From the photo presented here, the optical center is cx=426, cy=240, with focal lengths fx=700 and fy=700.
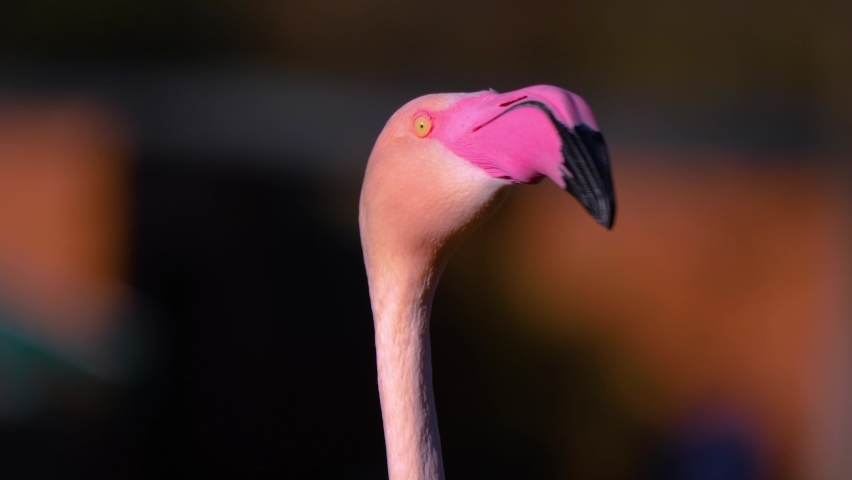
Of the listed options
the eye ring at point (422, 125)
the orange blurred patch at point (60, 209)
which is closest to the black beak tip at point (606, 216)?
the eye ring at point (422, 125)

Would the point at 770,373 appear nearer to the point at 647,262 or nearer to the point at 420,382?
the point at 647,262

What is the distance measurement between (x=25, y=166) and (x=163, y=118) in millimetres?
314

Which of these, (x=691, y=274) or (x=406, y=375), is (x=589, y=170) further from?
(x=691, y=274)

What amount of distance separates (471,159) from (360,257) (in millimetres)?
1182

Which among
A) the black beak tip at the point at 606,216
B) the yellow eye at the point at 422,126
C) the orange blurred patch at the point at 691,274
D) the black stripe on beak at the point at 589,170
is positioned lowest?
the orange blurred patch at the point at 691,274

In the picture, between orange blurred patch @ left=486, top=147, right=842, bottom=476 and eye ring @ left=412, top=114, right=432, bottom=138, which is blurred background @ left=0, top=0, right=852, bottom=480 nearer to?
orange blurred patch @ left=486, top=147, right=842, bottom=476

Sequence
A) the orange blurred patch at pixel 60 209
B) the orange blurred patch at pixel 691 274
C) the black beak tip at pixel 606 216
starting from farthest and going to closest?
1. the orange blurred patch at pixel 691 274
2. the orange blurred patch at pixel 60 209
3. the black beak tip at pixel 606 216

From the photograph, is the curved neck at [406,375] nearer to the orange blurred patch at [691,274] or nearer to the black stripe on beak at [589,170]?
the black stripe on beak at [589,170]

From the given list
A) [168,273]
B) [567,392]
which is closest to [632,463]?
[567,392]

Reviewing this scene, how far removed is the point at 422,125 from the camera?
62 centimetres

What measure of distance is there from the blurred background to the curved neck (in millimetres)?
1038

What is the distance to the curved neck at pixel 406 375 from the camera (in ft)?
2.25

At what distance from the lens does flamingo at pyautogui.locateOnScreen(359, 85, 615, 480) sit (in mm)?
494

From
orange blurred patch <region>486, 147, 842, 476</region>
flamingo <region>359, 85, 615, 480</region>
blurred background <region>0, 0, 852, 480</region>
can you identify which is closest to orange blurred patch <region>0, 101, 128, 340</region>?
blurred background <region>0, 0, 852, 480</region>
